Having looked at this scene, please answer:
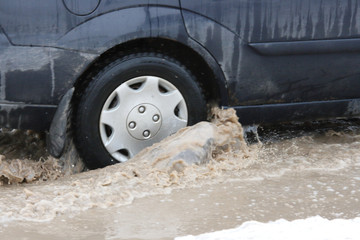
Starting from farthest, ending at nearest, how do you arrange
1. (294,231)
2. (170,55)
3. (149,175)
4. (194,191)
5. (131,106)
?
(170,55) → (131,106) → (149,175) → (194,191) → (294,231)

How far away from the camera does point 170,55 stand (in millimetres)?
4160

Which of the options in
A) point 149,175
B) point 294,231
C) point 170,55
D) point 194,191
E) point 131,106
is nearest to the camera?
point 294,231

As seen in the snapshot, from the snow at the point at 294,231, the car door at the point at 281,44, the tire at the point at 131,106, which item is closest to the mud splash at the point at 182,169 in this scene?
the tire at the point at 131,106

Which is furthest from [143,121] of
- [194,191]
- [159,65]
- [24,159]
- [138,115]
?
[24,159]

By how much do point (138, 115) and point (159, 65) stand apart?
34 cm

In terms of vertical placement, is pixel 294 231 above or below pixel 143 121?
below

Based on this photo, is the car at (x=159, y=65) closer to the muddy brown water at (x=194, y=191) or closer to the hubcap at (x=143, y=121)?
the hubcap at (x=143, y=121)

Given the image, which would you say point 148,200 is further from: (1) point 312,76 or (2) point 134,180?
(1) point 312,76

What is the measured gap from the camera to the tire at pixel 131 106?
401 cm

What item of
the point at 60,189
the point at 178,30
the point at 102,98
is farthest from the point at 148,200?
the point at 178,30

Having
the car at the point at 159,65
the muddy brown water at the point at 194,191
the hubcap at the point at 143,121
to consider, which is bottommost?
the muddy brown water at the point at 194,191

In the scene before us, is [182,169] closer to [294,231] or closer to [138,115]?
[138,115]

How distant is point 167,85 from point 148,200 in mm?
884

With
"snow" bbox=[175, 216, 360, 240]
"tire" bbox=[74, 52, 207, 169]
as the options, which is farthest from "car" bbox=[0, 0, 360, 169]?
"snow" bbox=[175, 216, 360, 240]
